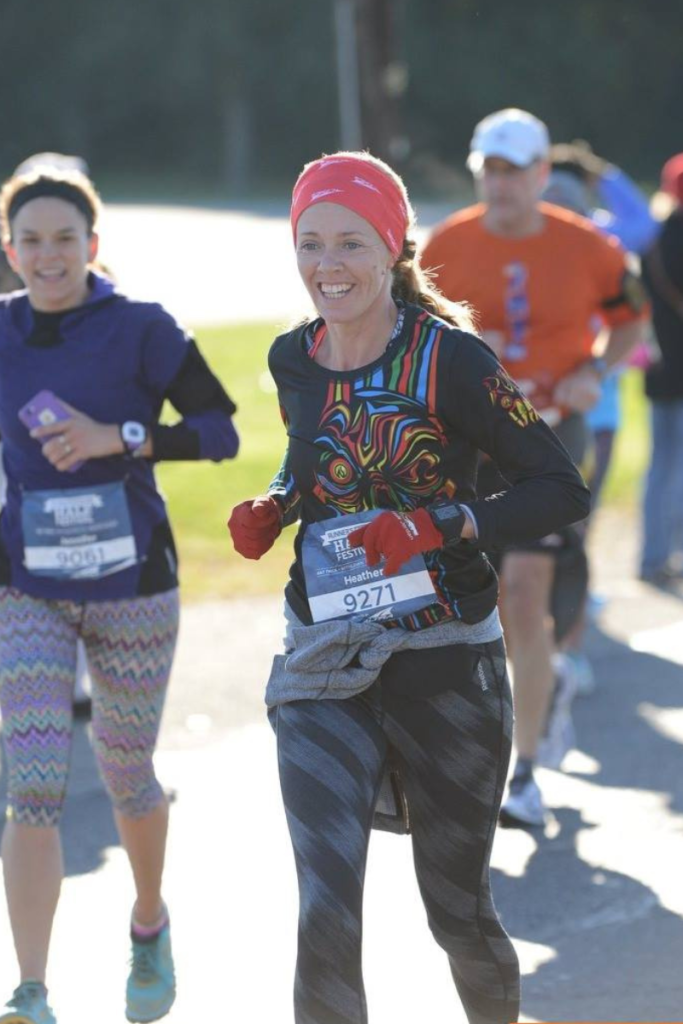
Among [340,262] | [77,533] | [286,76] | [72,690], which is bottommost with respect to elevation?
[286,76]

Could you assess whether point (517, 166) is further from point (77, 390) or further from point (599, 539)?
point (599, 539)

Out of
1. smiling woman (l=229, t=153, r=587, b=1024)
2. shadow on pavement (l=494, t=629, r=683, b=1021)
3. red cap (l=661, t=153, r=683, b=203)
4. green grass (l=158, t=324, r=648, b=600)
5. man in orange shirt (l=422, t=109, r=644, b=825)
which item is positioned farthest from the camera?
green grass (l=158, t=324, r=648, b=600)

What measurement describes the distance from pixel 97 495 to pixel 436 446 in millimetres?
1231

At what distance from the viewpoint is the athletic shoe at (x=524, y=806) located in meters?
5.93

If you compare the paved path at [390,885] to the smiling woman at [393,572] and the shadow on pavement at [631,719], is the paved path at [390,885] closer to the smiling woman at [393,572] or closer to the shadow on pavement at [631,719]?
the shadow on pavement at [631,719]

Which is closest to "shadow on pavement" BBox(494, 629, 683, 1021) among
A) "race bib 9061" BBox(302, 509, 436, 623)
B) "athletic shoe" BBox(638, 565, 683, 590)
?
"race bib 9061" BBox(302, 509, 436, 623)

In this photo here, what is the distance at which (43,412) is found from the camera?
14.3 feet

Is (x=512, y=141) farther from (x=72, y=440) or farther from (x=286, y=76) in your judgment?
(x=286, y=76)

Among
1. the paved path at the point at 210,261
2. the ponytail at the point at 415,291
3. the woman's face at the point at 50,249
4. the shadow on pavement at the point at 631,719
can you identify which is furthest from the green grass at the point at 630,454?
the ponytail at the point at 415,291

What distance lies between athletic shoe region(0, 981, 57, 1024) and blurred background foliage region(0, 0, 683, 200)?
5072cm

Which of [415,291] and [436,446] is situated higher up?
[415,291]

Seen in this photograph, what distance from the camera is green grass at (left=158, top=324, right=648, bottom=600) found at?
9.84 metres

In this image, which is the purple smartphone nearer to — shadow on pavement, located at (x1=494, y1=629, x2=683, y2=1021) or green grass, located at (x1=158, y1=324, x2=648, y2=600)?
green grass, located at (x1=158, y1=324, x2=648, y2=600)

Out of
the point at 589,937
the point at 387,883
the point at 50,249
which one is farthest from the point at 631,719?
the point at 50,249
